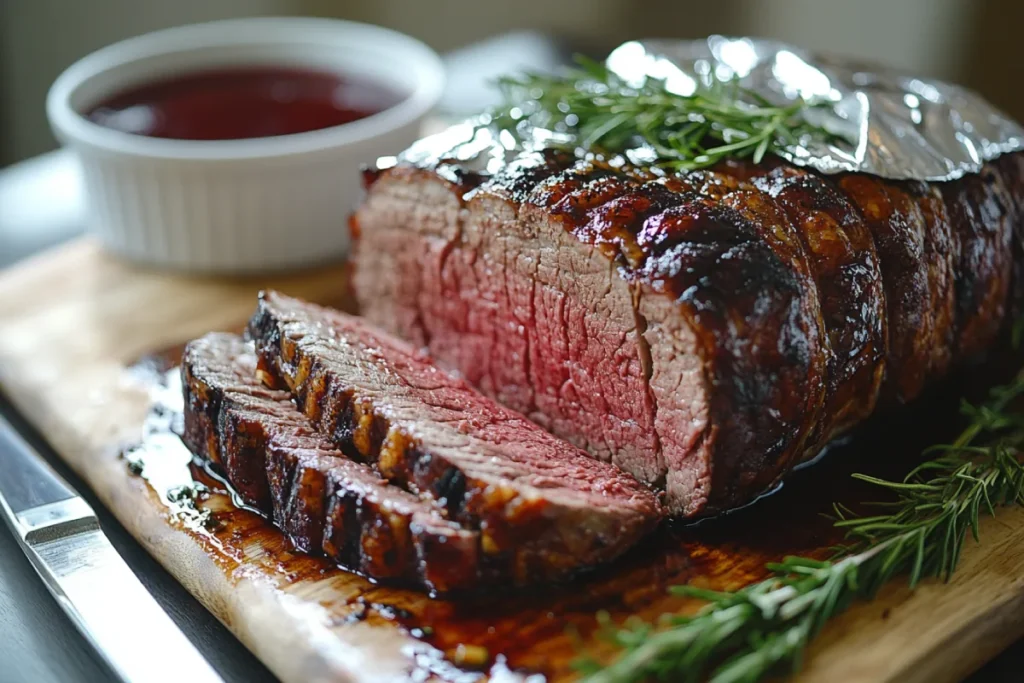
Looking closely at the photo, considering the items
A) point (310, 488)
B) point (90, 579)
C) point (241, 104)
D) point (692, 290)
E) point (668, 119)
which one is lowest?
point (90, 579)

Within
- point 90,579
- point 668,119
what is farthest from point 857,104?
point 90,579

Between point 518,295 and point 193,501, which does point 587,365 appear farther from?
point 193,501

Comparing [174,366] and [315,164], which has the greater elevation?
[315,164]

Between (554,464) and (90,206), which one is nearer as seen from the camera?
→ (554,464)

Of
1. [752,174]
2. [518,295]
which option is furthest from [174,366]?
[752,174]

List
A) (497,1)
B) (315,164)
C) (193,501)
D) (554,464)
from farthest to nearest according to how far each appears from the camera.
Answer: (497,1), (315,164), (193,501), (554,464)

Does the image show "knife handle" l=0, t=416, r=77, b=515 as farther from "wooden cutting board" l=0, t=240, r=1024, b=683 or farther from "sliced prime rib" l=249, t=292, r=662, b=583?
"sliced prime rib" l=249, t=292, r=662, b=583

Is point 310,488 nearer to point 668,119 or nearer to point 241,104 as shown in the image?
point 668,119
